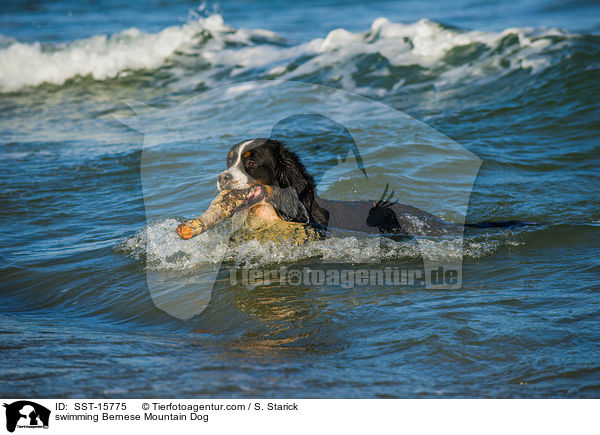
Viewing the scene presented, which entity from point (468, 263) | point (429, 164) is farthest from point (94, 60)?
point (468, 263)

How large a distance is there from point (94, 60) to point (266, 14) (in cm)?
591

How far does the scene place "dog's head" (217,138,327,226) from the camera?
14.6 feet

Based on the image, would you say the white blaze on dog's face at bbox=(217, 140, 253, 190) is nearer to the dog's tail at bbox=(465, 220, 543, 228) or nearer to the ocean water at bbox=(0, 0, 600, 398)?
the ocean water at bbox=(0, 0, 600, 398)

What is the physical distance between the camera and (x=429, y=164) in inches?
292

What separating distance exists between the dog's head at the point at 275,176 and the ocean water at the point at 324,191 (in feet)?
1.16

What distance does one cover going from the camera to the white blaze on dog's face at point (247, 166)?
444 centimetres

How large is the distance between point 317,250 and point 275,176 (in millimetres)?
708

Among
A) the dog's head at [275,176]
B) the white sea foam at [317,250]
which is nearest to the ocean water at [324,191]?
the white sea foam at [317,250]

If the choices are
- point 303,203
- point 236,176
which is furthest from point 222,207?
point 303,203
